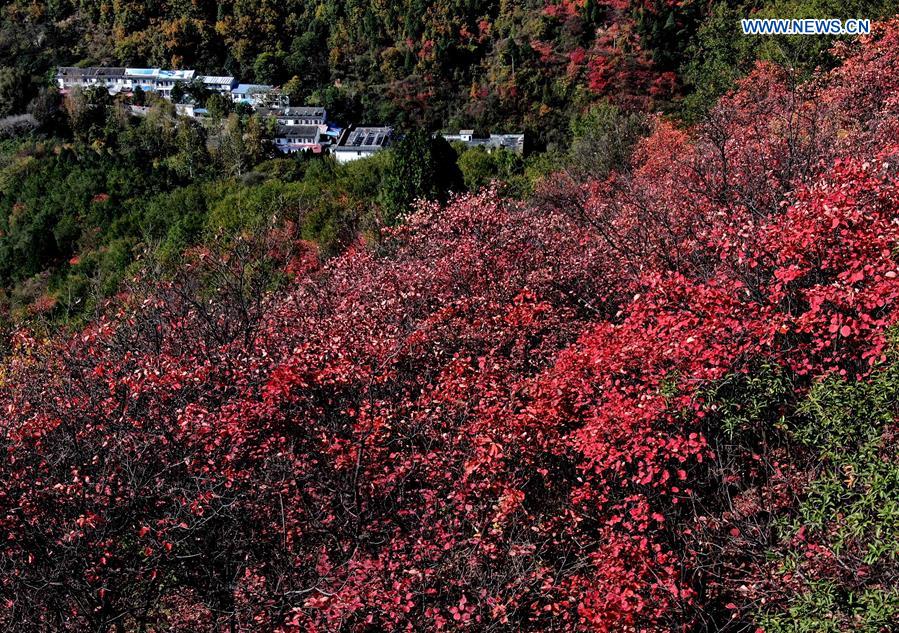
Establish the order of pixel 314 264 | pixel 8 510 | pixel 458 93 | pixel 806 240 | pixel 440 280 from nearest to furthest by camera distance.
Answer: pixel 8 510, pixel 806 240, pixel 440 280, pixel 314 264, pixel 458 93

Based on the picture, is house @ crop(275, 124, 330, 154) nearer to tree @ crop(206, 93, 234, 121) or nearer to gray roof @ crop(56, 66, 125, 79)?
tree @ crop(206, 93, 234, 121)

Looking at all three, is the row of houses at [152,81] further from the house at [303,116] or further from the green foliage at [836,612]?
the green foliage at [836,612]

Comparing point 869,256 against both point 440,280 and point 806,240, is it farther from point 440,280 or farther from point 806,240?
point 440,280

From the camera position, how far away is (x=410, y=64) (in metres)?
73.1

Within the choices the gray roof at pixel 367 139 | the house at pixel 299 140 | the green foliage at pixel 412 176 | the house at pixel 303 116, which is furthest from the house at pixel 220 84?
the green foliage at pixel 412 176

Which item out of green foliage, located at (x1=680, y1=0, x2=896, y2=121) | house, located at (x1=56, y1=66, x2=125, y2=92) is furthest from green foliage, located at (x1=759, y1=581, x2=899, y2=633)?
house, located at (x1=56, y1=66, x2=125, y2=92)

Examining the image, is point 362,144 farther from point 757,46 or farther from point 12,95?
point 12,95

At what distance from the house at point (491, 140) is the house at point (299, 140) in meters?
12.7

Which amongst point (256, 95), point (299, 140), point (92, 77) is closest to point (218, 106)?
point (256, 95)

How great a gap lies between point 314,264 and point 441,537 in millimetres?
28136

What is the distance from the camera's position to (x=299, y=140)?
65.9 m

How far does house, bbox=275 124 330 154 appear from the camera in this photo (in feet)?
215

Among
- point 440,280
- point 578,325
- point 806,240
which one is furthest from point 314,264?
point 806,240

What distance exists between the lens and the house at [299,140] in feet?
215
